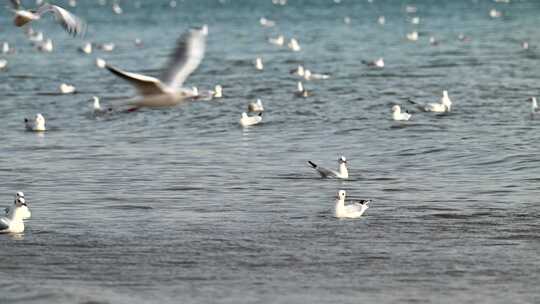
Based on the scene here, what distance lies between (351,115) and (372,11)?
180 ft

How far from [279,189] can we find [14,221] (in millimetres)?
4703

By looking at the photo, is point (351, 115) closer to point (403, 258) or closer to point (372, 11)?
point (403, 258)

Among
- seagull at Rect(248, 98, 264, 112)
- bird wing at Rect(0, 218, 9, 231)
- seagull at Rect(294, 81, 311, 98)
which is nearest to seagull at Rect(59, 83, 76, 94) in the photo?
seagull at Rect(294, 81, 311, 98)

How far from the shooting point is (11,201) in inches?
709

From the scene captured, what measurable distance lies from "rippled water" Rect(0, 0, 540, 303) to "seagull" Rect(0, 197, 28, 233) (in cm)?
20

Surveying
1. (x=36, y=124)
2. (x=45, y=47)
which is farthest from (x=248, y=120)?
(x=45, y=47)

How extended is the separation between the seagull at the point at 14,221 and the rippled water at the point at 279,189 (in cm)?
20

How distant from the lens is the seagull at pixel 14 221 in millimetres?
15125

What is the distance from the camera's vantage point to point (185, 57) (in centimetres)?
1306

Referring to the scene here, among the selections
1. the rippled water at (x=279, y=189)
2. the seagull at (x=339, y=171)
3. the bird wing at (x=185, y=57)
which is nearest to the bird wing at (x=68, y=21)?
the bird wing at (x=185, y=57)

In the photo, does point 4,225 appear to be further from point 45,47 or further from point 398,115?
point 45,47

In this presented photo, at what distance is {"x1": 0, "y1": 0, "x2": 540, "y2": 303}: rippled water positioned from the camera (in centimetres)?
1278

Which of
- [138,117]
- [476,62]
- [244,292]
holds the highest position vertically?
[476,62]

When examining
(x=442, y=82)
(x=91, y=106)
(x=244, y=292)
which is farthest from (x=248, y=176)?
(x=442, y=82)
